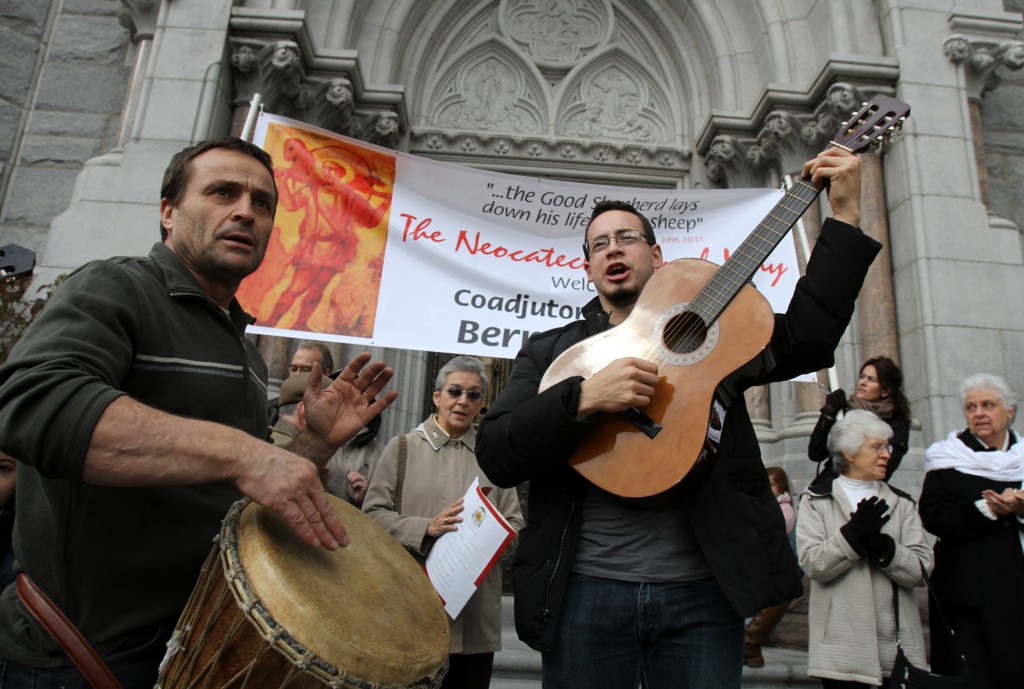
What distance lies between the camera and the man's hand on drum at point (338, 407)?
5.69ft

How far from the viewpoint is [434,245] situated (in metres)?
5.04

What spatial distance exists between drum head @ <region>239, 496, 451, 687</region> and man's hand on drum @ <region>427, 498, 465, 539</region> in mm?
1254

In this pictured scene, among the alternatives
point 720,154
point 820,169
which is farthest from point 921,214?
point 820,169

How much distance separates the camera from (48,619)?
1341 millimetres

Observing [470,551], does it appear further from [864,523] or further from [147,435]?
[864,523]

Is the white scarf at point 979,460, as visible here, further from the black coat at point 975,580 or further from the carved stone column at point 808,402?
the carved stone column at point 808,402

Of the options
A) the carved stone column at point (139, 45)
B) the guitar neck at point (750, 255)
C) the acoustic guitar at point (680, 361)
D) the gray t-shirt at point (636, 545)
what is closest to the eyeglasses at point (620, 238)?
the acoustic guitar at point (680, 361)

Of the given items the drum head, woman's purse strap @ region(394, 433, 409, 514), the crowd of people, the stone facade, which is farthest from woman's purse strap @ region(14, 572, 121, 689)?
the stone facade

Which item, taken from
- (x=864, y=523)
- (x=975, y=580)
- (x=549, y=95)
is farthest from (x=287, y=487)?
(x=549, y=95)

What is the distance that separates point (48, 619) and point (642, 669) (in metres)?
1.36

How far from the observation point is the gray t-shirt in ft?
6.12

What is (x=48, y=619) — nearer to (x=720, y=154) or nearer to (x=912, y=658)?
(x=912, y=658)

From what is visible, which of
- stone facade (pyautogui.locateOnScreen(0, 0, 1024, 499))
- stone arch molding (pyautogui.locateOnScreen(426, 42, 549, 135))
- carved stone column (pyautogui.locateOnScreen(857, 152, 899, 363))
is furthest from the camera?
stone arch molding (pyautogui.locateOnScreen(426, 42, 549, 135))

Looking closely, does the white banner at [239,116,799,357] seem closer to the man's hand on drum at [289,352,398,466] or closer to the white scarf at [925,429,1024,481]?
the white scarf at [925,429,1024,481]
